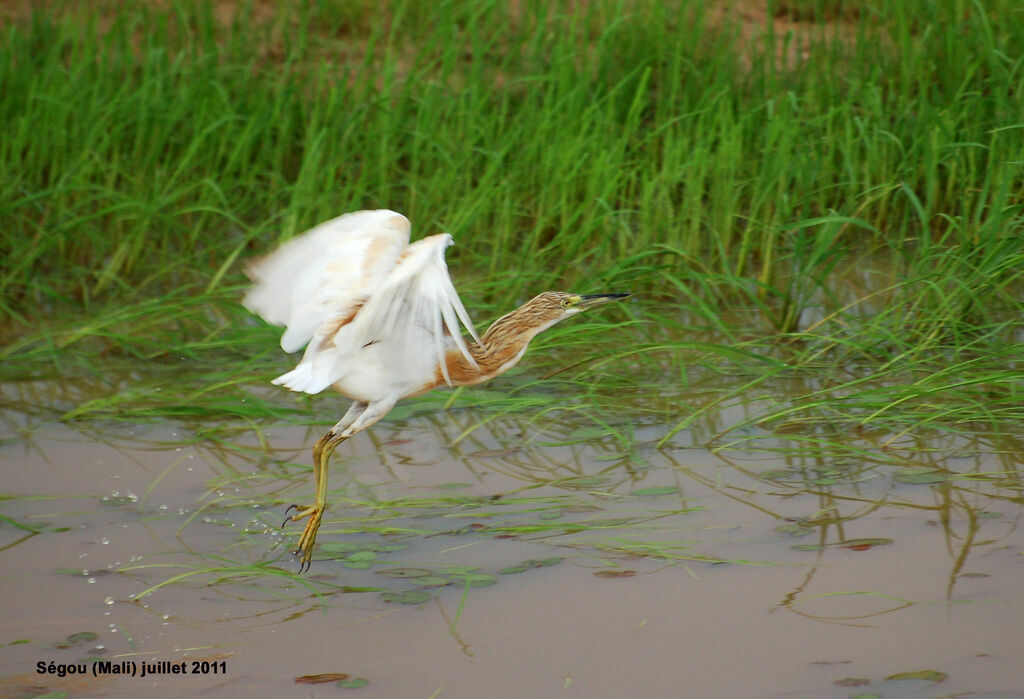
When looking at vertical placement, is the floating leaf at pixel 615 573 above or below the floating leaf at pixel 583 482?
above

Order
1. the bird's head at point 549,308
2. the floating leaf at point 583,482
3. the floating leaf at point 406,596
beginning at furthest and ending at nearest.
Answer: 1. the floating leaf at point 583,482
2. the bird's head at point 549,308
3. the floating leaf at point 406,596

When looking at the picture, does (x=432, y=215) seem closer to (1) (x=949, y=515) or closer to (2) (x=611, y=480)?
(2) (x=611, y=480)

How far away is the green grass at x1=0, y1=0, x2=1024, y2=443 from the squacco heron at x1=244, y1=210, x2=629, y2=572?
983 millimetres

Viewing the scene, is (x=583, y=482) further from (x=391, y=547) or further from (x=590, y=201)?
(x=590, y=201)

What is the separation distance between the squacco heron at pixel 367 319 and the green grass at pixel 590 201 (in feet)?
3.23

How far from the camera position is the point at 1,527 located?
3.82 meters

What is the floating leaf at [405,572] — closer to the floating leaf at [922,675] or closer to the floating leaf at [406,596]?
the floating leaf at [406,596]

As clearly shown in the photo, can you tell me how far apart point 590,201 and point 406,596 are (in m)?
2.42

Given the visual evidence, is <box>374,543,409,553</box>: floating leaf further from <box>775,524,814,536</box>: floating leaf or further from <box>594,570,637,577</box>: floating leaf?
<box>775,524,814,536</box>: floating leaf

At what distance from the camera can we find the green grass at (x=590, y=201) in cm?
465

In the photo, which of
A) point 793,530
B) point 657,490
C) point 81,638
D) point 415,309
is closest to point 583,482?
point 657,490

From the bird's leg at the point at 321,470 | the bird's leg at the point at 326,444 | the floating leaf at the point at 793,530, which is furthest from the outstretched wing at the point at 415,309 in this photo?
the floating leaf at the point at 793,530

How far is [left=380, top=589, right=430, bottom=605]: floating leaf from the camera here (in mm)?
3303

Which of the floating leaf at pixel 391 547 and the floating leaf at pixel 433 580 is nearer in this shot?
the floating leaf at pixel 433 580
